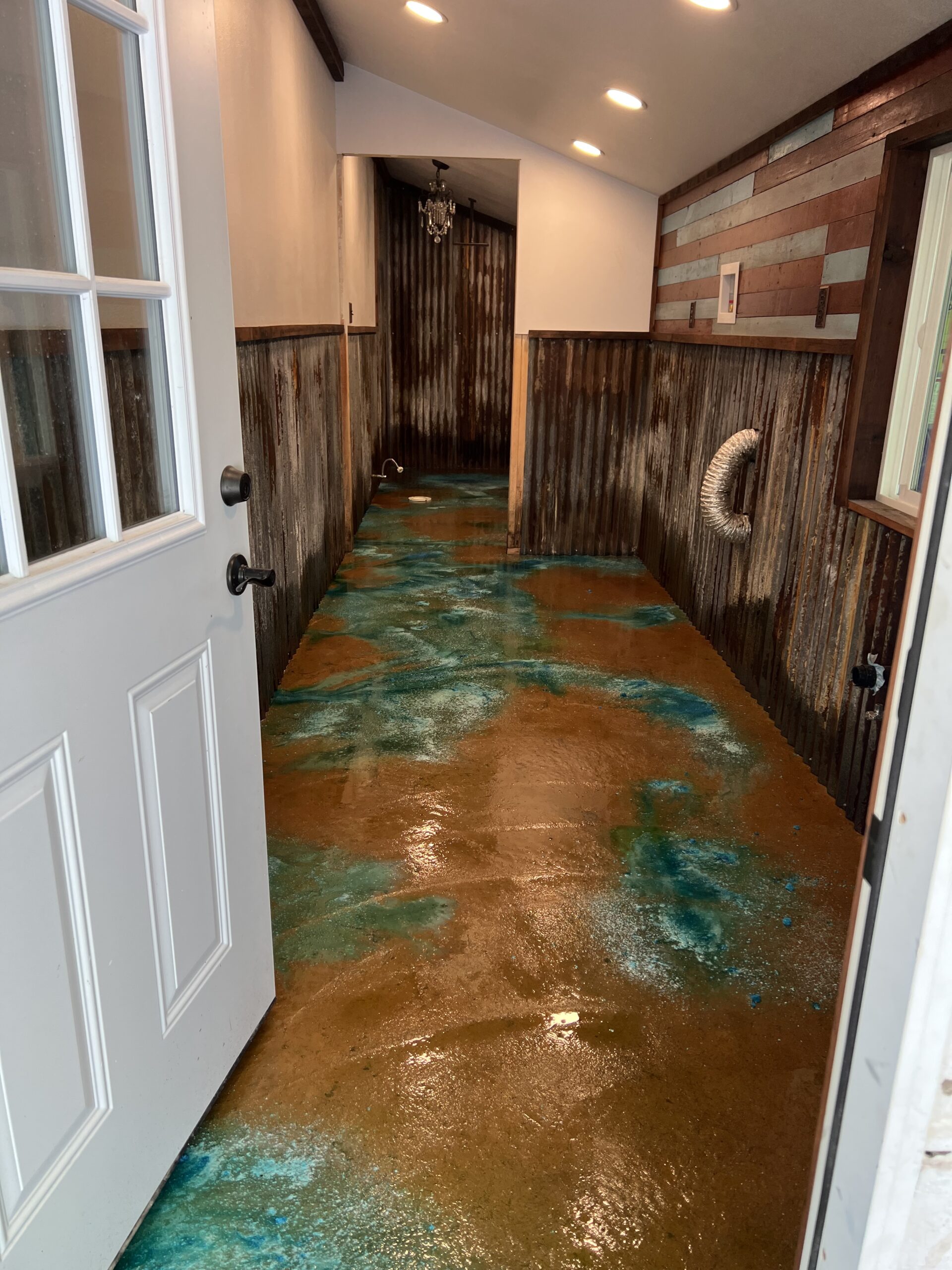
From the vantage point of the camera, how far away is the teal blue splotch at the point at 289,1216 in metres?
1.48

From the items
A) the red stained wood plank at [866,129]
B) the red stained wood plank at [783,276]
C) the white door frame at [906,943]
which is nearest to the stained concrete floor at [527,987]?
the white door frame at [906,943]

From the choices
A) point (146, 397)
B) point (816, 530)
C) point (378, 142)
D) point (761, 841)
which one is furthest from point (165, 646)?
point (378, 142)

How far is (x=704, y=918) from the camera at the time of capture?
7.86ft

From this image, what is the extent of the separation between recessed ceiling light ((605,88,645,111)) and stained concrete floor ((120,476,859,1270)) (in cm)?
257

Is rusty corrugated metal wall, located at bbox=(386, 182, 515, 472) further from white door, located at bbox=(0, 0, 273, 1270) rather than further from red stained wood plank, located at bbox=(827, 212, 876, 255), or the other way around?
white door, located at bbox=(0, 0, 273, 1270)

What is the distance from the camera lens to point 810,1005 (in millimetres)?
2086

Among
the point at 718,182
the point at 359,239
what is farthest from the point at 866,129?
the point at 359,239

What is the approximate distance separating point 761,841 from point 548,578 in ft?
10.4

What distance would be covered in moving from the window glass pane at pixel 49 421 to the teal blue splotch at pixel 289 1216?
1.15 m

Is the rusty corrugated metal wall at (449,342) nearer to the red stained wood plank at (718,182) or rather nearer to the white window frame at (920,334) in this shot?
the red stained wood plank at (718,182)

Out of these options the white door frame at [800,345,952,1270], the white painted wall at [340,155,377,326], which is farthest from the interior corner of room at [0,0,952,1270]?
the white painted wall at [340,155,377,326]

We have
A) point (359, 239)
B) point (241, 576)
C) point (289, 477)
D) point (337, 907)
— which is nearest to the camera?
point (241, 576)

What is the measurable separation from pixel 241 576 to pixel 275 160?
2.76m

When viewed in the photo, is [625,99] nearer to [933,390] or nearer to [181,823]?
[933,390]
